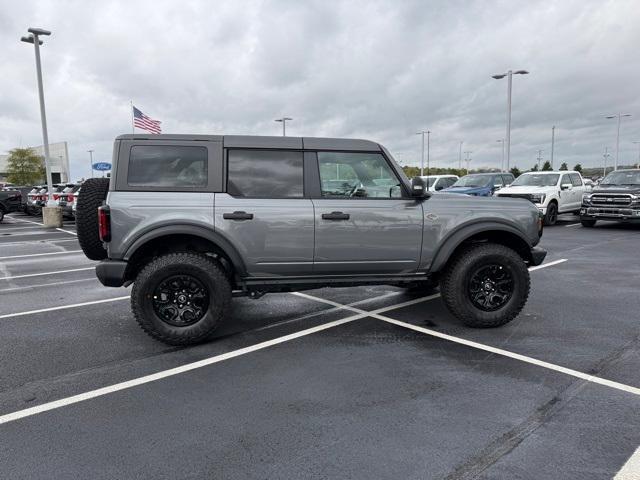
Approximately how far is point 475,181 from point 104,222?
16705 millimetres

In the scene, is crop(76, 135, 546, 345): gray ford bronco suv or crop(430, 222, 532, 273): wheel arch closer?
crop(76, 135, 546, 345): gray ford bronco suv

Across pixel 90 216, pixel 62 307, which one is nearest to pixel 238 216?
pixel 90 216

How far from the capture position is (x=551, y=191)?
614 inches

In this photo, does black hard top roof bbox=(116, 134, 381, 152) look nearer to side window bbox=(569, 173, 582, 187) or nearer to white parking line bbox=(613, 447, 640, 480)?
white parking line bbox=(613, 447, 640, 480)

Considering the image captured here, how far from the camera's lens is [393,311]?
5648mm

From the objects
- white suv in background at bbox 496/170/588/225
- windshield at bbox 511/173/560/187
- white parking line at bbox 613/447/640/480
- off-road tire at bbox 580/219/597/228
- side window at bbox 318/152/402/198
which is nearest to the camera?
white parking line at bbox 613/447/640/480

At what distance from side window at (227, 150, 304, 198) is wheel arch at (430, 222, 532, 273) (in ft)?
5.22

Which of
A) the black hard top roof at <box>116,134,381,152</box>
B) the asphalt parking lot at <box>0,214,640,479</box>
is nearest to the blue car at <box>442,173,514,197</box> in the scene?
the asphalt parking lot at <box>0,214,640,479</box>

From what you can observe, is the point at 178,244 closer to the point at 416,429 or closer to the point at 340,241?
the point at 340,241

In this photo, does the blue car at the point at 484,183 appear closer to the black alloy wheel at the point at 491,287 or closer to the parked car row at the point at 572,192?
the parked car row at the point at 572,192

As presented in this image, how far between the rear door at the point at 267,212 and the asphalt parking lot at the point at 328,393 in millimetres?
807

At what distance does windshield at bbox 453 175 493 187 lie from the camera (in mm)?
18391

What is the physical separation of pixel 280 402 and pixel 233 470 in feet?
2.69

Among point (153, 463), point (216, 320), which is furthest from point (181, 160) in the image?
point (153, 463)
